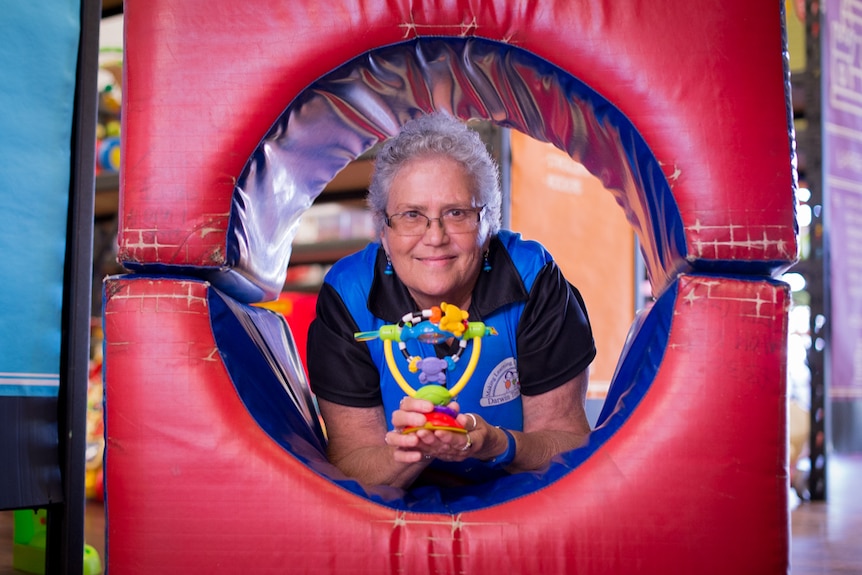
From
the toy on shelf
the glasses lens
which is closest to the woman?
the glasses lens

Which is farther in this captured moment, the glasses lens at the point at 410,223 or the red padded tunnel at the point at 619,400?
the glasses lens at the point at 410,223

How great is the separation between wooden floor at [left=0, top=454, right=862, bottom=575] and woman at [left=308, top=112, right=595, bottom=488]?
944mm

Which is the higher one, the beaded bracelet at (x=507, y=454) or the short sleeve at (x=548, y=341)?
the short sleeve at (x=548, y=341)

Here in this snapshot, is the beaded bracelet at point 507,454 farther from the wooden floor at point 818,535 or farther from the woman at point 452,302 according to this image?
the wooden floor at point 818,535

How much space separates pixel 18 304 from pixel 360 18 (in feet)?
2.70

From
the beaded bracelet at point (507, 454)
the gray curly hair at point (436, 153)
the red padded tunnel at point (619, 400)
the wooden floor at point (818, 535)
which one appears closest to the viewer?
the red padded tunnel at point (619, 400)

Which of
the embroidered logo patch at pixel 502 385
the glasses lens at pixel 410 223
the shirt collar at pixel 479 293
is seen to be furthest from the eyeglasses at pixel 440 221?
the embroidered logo patch at pixel 502 385

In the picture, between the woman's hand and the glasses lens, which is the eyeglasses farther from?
the woman's hand

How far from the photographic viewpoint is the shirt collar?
1.54 m

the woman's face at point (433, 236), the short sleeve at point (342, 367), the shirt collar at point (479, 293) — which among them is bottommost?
the short sleeve at point (342, 367)

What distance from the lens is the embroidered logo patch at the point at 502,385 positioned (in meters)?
1.52

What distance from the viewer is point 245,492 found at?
3.78 feet

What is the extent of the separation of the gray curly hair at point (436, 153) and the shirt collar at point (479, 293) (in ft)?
0.26

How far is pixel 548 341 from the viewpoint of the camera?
1.52m
